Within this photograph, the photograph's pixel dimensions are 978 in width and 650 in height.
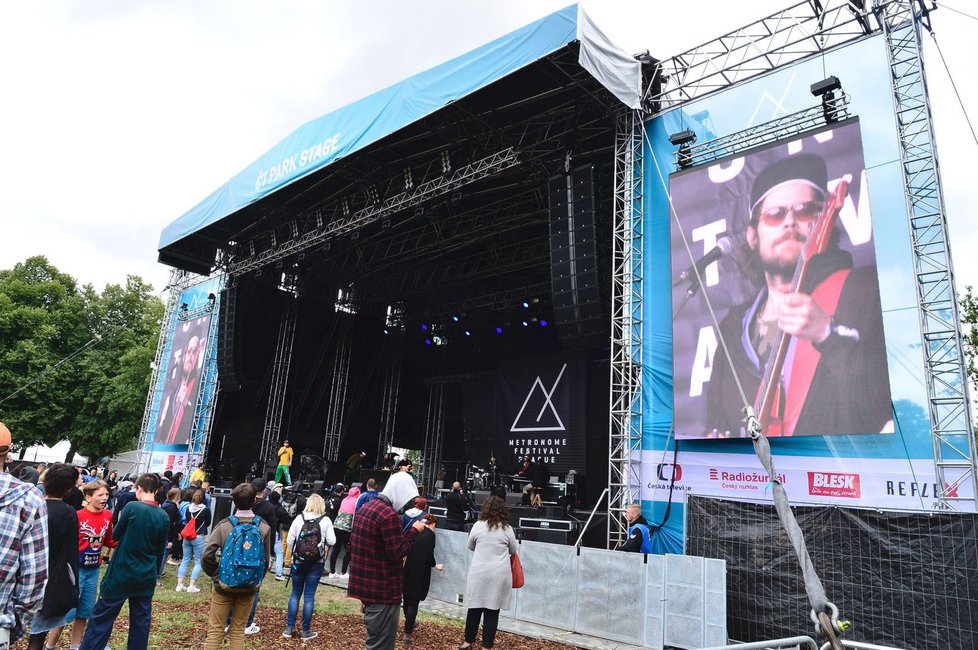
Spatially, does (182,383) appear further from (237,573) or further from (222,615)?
(237,573)

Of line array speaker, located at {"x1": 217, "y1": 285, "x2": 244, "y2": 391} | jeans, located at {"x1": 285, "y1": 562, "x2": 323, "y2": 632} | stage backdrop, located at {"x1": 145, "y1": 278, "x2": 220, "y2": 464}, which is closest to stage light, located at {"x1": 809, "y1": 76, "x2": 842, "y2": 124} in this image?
jeans, located at {"x1": 285, "y1": 562, "x2": 323, "y2": 632}

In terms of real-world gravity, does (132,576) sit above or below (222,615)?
above

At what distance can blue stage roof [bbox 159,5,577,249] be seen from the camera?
34.0ft

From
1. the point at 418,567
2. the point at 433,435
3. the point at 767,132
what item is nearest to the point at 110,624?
the point at 418,567

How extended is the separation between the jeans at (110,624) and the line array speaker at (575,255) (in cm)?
774

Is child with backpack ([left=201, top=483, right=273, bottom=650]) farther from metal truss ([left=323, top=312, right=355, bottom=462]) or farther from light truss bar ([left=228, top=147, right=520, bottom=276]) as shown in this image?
metal truss ([left=323, top=312, right=355, bottom=462])

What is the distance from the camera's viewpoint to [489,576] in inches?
210

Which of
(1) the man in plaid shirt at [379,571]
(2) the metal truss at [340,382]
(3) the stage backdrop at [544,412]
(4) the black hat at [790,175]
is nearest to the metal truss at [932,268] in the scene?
(4) the black hat at [790,175]

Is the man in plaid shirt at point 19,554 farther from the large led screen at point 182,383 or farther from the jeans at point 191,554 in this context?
the large led screen at point 182,383

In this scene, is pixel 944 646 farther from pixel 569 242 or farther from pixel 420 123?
pixel 420 123

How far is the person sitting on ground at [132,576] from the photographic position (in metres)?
4.30

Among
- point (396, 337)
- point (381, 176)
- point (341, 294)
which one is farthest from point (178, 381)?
point (381, 176)

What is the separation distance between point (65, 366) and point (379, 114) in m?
23.7

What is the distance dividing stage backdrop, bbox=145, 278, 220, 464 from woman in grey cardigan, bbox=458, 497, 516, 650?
1549 cm
